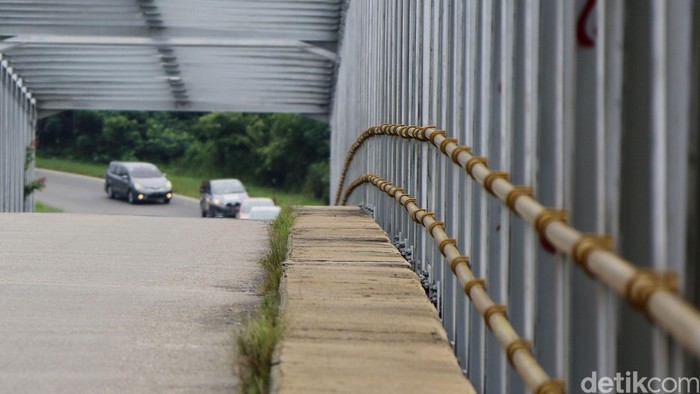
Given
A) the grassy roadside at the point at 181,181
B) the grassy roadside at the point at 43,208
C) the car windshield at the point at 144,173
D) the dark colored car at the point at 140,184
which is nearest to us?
the grassy roadside at the point at 43,208

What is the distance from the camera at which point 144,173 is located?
44594mm

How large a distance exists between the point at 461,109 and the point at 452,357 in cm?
134

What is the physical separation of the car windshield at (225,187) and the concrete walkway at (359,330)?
31.9 meters

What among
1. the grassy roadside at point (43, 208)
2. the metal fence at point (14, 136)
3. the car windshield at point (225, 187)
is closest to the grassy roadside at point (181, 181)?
the grassy roadside at point (43, 208)

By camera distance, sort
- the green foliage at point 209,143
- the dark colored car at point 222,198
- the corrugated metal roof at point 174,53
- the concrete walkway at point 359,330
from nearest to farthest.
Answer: the concrete walkway at point 359,330 → the corrugated metal roof at point 174,53 → the dark colored car at point 222,198 → the green foliage at point 209,143

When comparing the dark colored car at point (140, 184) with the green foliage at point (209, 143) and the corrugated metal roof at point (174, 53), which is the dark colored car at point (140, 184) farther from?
the corrugated metal roof at point (174, 53)

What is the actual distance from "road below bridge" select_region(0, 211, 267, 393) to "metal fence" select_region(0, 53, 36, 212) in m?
16.7

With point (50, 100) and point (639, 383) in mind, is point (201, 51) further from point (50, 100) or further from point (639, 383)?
point (639, 383)

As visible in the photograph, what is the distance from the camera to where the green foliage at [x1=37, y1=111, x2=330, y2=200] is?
5788cm

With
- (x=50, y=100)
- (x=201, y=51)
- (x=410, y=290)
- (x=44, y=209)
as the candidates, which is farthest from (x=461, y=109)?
(x=44, y=209)

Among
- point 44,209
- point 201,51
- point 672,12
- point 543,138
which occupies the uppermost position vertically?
point 201,51

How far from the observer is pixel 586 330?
2.95m

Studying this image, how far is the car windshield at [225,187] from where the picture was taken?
1490 inches

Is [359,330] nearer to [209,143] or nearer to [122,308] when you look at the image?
[122,308]
